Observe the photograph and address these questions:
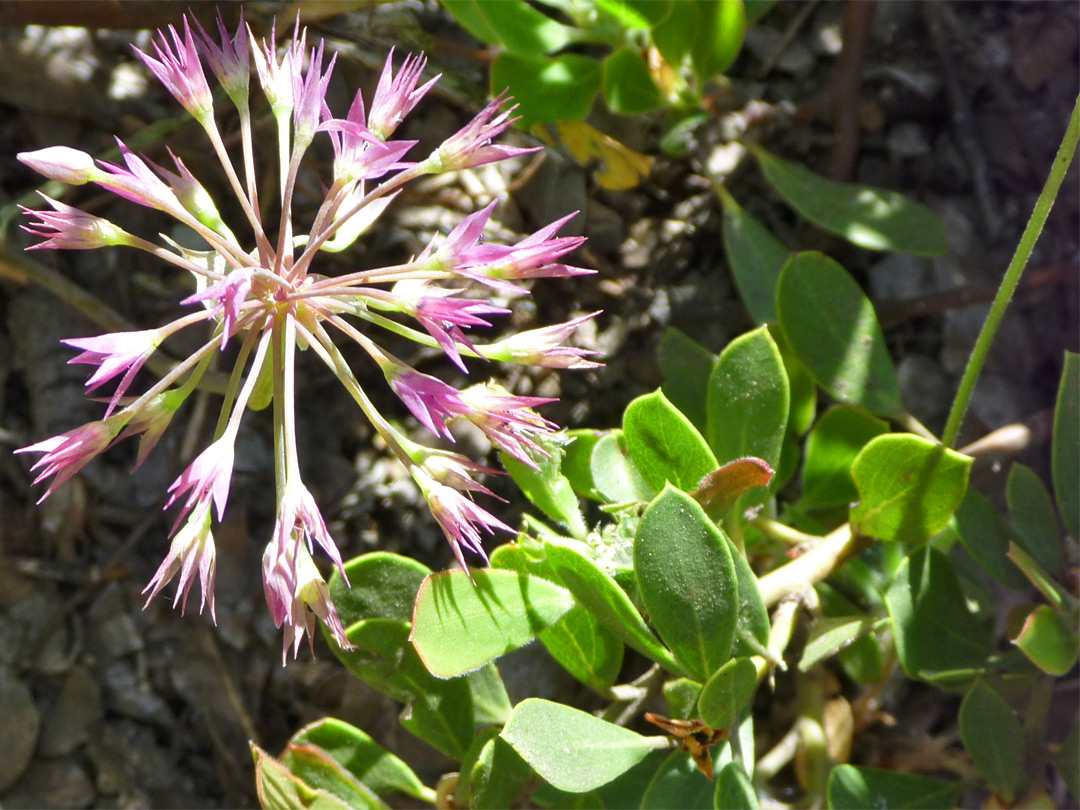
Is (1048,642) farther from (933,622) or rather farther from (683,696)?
(683,696)

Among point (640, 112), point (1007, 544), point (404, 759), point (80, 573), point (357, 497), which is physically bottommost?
point (404, 759)

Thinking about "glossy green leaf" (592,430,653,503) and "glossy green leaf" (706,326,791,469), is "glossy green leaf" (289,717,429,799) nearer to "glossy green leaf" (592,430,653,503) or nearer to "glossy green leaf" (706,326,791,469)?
"glossy green leaf" (592,430,653,503)

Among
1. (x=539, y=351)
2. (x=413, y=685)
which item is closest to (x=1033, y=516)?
(x=539, y=351)

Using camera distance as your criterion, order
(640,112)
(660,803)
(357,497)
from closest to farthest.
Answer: (660,803)
(640,112)
(357,497)

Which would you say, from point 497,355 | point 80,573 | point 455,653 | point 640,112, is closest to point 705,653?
point 455,653

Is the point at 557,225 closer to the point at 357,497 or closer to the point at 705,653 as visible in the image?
the point at 705,653
